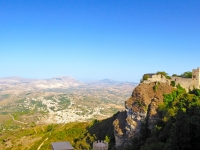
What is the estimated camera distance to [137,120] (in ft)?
157

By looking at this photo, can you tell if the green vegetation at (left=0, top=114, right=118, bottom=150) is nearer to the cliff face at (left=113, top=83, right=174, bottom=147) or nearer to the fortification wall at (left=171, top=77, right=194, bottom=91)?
the cliff face at (left=113, top=83, right=174, bottom=147)

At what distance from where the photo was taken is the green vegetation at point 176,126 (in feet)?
99.5

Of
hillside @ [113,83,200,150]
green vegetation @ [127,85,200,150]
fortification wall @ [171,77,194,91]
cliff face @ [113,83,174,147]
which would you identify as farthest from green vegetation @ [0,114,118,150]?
fortification wall @ [171,77,194,91]

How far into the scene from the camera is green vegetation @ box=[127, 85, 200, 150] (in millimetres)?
30328

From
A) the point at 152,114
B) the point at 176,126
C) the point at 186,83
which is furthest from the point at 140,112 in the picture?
the point at 176,126

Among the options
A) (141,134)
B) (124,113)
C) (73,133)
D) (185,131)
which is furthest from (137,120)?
(73,133)

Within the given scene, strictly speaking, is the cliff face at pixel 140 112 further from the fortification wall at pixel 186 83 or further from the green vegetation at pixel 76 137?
the green vegetation at pixel 76 137

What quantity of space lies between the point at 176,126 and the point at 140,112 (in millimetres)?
16664

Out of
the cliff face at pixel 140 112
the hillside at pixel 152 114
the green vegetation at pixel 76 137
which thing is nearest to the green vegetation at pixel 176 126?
the hillside at pixel 152 114

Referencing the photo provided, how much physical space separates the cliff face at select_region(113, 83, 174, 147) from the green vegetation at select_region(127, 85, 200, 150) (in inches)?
43.5

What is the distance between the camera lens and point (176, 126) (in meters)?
31.1

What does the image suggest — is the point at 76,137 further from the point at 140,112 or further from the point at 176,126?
the point at 176,126

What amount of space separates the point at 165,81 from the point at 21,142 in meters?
75.5

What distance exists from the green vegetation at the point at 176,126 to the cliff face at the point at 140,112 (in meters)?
1.11
